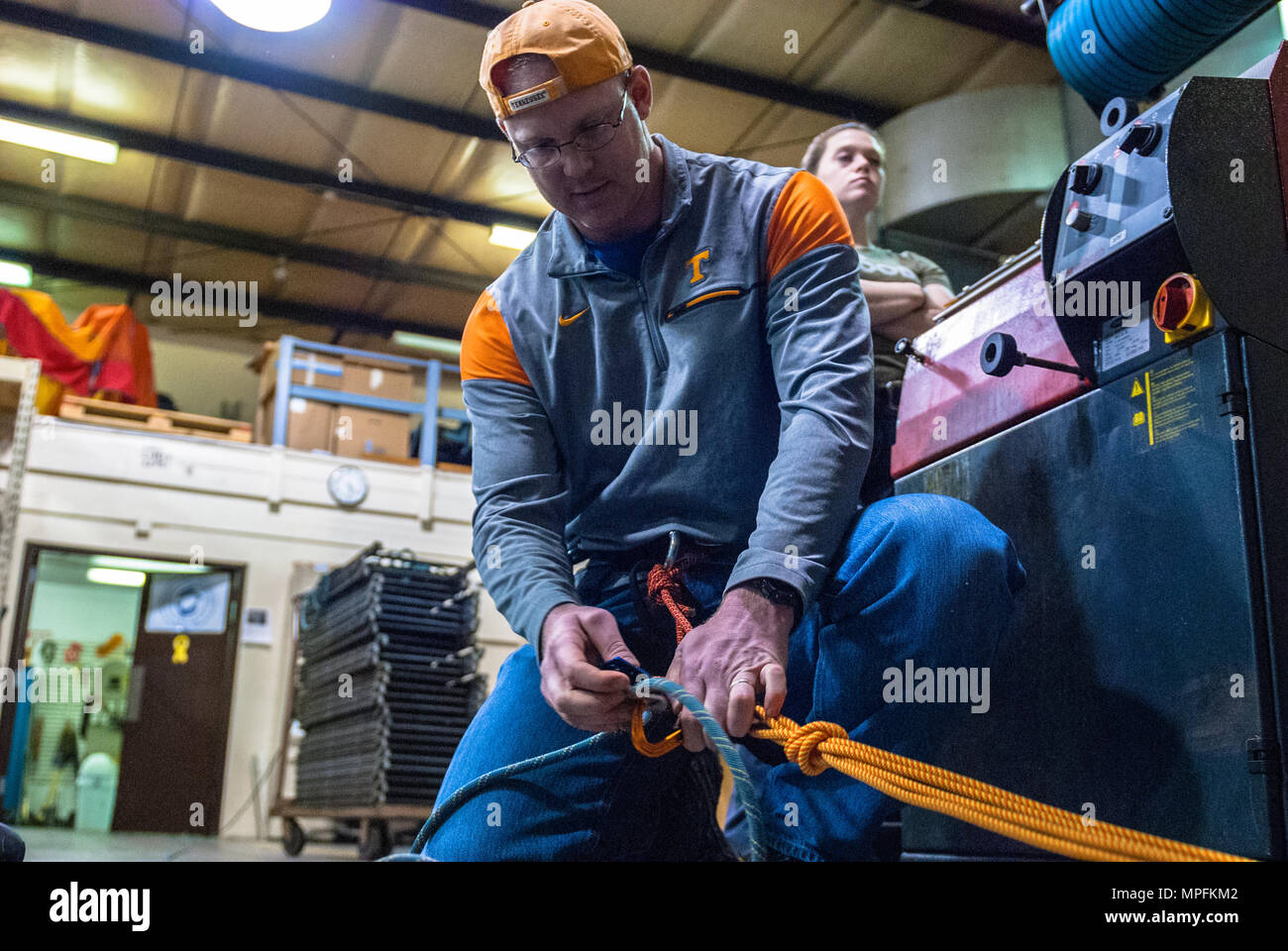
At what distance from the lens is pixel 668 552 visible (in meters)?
0.99

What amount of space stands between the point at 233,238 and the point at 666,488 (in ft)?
16.2

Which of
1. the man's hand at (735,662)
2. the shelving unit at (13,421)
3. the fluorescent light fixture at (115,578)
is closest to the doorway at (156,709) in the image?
the fluorescent light fixture at (115,578)

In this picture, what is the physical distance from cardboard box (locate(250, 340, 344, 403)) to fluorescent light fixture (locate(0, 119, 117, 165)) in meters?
1.09

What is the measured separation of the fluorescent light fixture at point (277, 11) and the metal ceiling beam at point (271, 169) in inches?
30.1

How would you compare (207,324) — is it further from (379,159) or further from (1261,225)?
(1261,225)

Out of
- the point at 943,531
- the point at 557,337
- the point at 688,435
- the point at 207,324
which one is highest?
the point at 207,324

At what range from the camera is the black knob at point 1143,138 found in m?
0.84

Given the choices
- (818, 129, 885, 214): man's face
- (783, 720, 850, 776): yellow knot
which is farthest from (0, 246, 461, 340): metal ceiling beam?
(783, 720, 850, 776): yellow knot

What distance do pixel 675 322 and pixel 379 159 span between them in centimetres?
390

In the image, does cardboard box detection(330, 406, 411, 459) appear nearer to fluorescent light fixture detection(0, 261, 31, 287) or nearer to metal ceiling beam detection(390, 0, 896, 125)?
fluorescent light fixture detection(0, 261, 31, 287)

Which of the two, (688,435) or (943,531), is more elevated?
(688,435)

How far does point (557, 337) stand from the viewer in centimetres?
105
